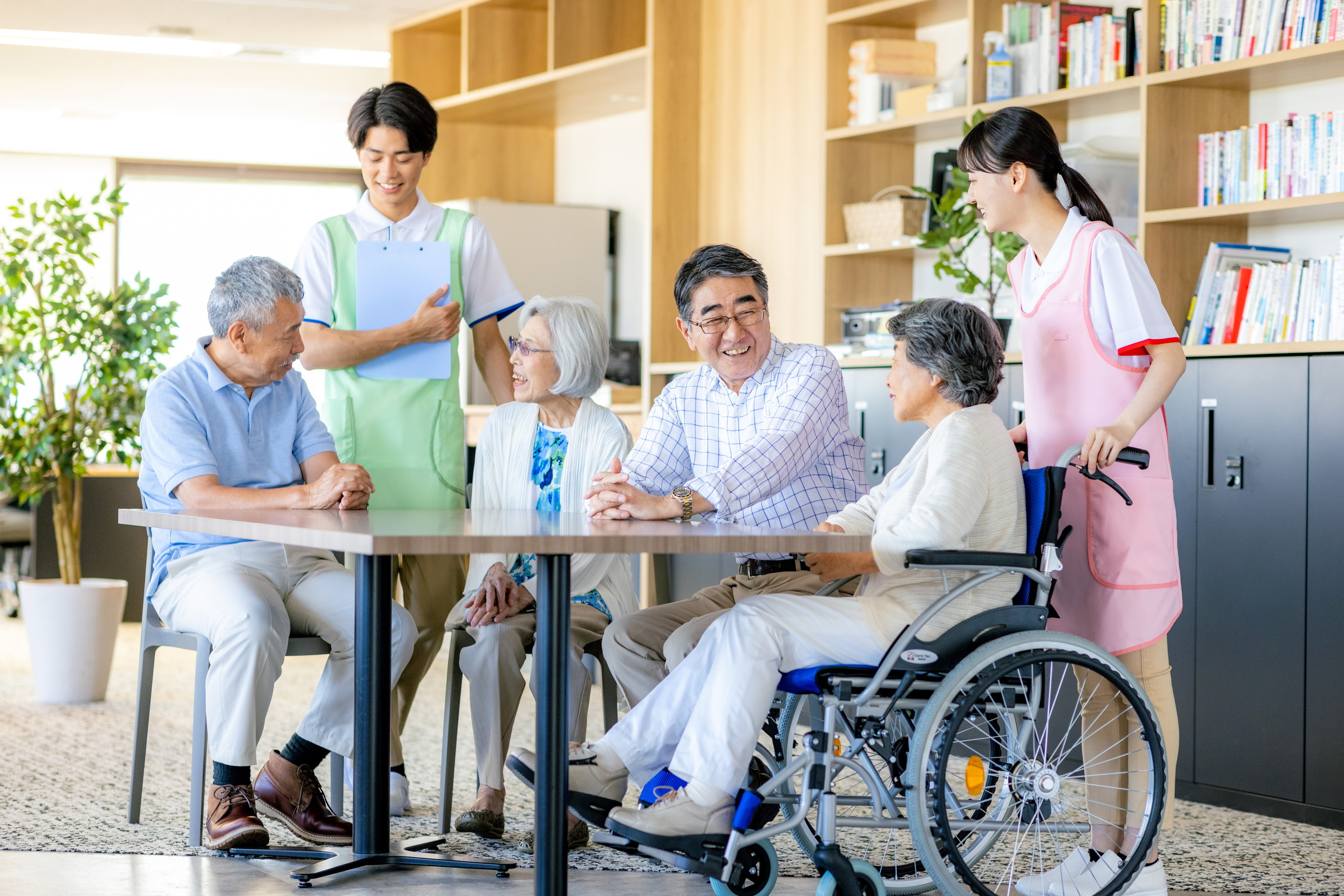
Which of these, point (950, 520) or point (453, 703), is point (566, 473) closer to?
point (453, 703)

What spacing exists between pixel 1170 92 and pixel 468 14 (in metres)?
3.17

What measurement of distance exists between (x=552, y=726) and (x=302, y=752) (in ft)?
3.29

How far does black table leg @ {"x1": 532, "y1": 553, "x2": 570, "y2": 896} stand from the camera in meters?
2.15

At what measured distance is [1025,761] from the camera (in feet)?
7.62

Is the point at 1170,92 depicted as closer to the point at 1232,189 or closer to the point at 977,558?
the point at 1232,189

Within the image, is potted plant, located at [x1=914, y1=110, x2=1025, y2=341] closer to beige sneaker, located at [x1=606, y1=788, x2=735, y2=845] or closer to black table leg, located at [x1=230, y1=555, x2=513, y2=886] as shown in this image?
black table leg, located at [x1=230, y1=555, x2=513, y2=886]

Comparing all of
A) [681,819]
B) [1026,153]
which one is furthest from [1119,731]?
[1026,153]

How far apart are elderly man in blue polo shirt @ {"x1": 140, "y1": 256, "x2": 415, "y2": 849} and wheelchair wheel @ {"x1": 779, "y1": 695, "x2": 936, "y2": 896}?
85 cm

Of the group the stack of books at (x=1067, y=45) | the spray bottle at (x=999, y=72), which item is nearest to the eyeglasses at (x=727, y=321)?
the stack of books at (x=1067, y=45)

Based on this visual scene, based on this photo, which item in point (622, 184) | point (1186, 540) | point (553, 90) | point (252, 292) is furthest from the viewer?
point (622, 184)

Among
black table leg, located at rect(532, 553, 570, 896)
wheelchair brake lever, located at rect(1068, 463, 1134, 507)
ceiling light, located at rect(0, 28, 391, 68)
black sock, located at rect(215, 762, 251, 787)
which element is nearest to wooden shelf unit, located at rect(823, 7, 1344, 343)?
wheelchair brake lever, located at rect(1068, 463, 1134, 507)

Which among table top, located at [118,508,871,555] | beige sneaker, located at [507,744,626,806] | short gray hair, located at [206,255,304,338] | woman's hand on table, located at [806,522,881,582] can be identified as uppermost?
short gray hair, located at [206,255,304,338]

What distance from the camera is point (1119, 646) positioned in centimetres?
246

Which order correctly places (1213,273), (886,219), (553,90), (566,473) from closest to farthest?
1. (566,473)
2. (1213,273)
3. (886,219)
4. (553,90)
